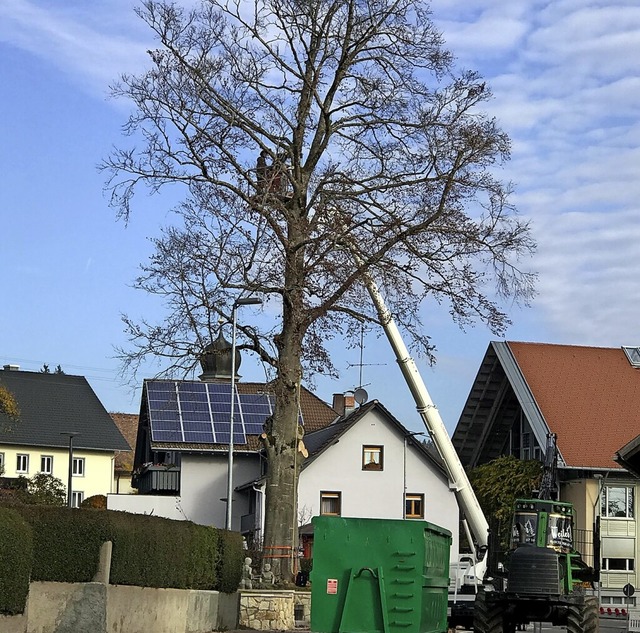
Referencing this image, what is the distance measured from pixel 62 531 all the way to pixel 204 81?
1405 cm

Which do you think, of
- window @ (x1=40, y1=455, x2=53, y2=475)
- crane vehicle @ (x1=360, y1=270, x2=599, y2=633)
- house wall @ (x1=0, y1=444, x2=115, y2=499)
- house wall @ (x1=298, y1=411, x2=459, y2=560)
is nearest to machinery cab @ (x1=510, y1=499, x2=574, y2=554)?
crane vehicle @ (x1=360, y1=270, x2=599, y2=633)

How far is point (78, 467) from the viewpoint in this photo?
89562 mm

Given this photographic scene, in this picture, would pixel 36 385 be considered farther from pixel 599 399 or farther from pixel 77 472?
pixel 599 399

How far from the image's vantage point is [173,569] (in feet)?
70.7

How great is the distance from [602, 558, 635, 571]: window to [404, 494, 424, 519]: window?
981cm

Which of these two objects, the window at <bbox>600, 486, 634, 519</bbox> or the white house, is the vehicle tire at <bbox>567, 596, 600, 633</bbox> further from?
the white house

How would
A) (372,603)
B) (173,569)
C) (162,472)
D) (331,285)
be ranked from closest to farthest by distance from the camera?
(372,603) < (173,569) < (331,285) < (162,472)

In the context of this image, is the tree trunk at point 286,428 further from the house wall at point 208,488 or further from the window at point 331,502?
the house wall at point 208,488

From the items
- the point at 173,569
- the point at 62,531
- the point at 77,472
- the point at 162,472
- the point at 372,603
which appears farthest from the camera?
the point at 77,472

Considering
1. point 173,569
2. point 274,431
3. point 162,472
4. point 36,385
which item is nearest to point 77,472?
point 36,385

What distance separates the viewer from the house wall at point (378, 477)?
60.2 meters

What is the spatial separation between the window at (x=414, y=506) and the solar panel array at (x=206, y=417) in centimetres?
776

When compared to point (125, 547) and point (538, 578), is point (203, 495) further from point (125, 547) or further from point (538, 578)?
point (125, 547)

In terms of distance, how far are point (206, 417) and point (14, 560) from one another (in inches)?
1767
